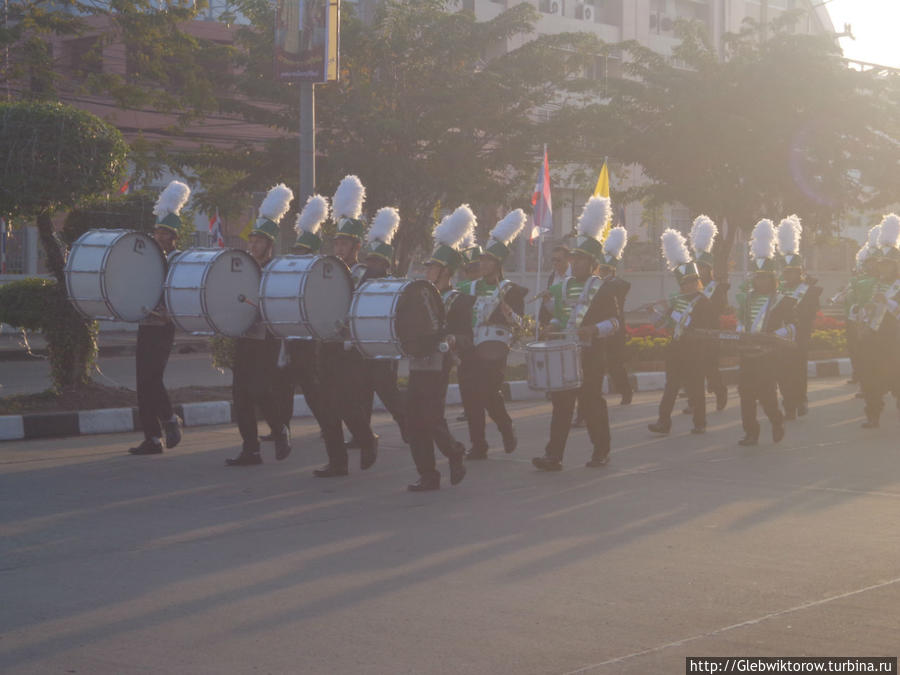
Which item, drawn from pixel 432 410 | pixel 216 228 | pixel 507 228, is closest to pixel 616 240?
pixel 507 228

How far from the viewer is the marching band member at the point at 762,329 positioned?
38.3 feet

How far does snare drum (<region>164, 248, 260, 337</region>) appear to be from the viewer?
9.55m

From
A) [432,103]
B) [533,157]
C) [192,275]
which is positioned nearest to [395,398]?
[192,275]

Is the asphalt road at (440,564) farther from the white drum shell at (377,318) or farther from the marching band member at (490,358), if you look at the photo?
the white drum shell at (377,318)

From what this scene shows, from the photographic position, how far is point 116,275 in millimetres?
10055

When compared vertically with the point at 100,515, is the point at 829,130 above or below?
above

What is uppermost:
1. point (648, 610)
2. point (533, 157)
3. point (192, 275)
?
point (533, 157)

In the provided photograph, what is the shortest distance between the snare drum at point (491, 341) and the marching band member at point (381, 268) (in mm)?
747

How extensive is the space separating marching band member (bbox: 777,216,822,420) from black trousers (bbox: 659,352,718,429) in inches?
40.0

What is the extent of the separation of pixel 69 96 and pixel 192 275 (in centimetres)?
1911

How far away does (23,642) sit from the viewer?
202 inches

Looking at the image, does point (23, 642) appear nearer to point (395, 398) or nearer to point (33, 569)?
point (33, 569)

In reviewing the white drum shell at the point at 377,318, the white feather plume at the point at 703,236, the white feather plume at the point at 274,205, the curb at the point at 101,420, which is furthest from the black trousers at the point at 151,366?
the white feather plume at the point at 703,236

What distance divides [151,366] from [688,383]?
5122mm
